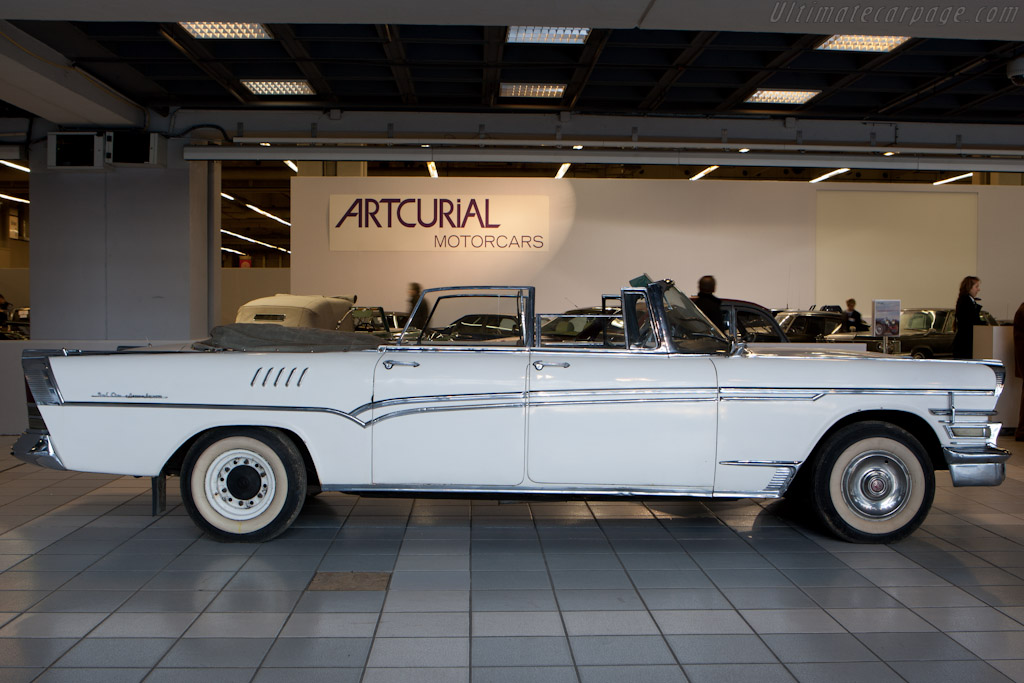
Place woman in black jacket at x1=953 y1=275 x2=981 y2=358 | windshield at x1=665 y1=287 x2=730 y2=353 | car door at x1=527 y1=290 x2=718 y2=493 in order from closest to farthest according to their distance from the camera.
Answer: car door at x1=527 y1=290 x2=718 y2=493 → windshield at x1=665 y1=287 x2=730 y2=353 → woman in black jacket at x1=953 y1=275 x2=981 y2=358

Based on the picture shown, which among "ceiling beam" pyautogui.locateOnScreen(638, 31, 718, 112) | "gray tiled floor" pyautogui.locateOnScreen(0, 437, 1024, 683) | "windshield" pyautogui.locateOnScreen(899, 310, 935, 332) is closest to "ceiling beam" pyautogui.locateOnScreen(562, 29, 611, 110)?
"ceiling beam" pyautogui.locateOnScreen(638, 31, 718, 112)

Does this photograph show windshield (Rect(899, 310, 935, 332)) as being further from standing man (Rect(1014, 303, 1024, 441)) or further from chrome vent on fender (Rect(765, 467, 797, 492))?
chrome vent on fender (Rect(765, 467, 797, 492))

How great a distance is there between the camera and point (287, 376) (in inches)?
179

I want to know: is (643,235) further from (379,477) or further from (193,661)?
(193,661)

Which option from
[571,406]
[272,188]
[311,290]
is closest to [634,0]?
[571,406]

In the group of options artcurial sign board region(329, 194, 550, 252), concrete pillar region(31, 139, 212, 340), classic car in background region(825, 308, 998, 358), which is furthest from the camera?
classic car in background region(825, 308, 998, 358)

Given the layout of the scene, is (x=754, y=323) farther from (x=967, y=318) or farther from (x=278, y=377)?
(x=278, y=377)

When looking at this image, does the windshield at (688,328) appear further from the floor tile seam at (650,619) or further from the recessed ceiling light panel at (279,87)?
the recessed ceiling light panel at (279,87)

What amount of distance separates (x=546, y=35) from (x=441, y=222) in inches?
217

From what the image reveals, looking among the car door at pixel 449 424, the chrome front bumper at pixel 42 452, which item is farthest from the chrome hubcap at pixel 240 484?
the chrome front bumper at pixel 42 452

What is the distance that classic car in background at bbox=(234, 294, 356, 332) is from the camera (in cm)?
1000

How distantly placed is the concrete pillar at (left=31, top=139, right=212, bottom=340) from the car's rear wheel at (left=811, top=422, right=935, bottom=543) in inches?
372

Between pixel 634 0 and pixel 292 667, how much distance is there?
5228mm

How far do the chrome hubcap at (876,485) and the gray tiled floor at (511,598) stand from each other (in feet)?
0.83
